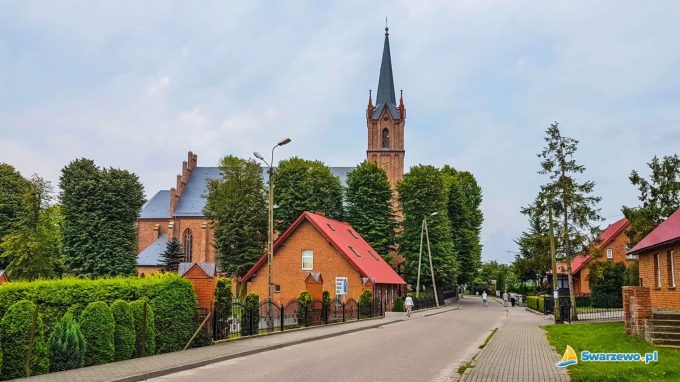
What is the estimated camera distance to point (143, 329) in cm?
1587

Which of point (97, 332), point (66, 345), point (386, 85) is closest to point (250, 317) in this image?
point (97, 332)

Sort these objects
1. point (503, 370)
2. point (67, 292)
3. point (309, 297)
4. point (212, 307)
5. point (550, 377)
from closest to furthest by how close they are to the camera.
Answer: point (550, 377) < point (503, 370) < point (67, 292) < point (212, 307) < point (309, 297)

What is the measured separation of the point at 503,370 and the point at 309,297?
51.1 ft

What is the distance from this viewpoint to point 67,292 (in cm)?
1439

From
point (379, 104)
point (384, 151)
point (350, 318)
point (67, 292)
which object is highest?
point (379, 104)

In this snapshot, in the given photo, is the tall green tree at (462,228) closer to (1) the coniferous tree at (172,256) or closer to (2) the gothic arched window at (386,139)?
(2) the gothic arched window at (386,139)

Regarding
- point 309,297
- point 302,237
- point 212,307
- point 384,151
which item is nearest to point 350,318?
point 309,297

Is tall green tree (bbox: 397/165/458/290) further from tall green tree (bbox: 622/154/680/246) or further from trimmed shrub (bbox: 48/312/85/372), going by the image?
trimmed shrub (bbox: 48/312/85/372)

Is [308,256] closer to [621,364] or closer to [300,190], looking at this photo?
[300,190]

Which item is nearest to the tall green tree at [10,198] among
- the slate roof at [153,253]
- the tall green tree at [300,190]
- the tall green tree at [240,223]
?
the tall green tree at [240,223]

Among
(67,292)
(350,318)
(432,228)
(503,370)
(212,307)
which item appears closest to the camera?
(503,370)

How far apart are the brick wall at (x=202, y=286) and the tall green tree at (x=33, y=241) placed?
37619 mm

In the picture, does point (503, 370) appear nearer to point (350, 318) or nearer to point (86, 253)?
point (350, 318)

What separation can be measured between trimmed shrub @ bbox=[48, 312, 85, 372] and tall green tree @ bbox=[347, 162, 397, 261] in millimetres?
47884
